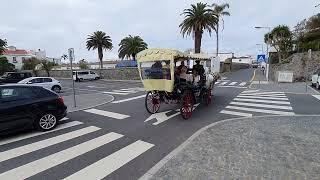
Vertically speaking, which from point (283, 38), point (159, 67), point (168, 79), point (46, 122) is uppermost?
point (283, 38)

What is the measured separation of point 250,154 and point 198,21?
35219mm

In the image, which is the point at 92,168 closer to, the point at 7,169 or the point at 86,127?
the point at 7,169

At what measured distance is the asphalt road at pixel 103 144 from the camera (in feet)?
18.7

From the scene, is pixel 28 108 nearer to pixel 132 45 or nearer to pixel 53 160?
pixel 53 160

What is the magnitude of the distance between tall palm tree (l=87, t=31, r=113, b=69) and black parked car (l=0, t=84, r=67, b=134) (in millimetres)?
45327

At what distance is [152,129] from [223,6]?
158 feet

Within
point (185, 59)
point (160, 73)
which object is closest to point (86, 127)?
point (160, 73)

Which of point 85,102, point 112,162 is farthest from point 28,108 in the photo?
point 85,102

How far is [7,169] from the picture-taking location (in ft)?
19.0

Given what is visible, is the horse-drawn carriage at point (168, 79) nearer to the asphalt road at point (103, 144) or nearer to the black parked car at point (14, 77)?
the asphalt road at point (103, 144)

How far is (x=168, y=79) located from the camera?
34.8 ft

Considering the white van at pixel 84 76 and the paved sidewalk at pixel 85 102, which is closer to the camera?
the paved sidewalk at pixel 85 102

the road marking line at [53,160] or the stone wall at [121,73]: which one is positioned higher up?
the stone wall at [121,73]

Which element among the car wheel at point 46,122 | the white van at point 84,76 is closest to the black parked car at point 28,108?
the car wheel at point 46,122
